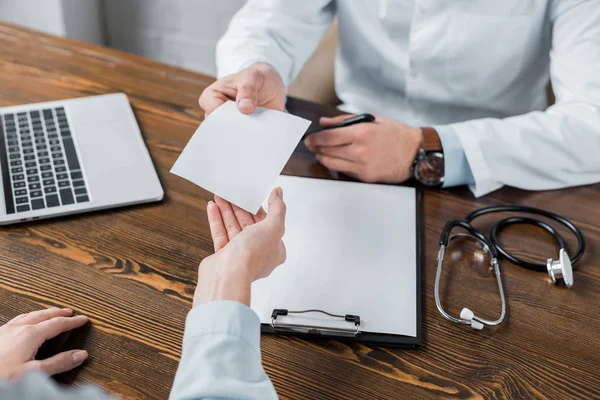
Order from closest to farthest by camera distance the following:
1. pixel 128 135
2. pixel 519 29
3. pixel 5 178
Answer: pixel 5 178 < pixel 128 135 < pixel 519 29

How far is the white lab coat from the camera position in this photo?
0.99m

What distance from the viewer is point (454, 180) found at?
0.97m

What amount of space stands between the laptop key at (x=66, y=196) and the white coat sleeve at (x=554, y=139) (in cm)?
66

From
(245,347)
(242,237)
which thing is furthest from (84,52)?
(245,347)

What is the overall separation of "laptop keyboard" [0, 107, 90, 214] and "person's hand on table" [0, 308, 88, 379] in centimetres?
23

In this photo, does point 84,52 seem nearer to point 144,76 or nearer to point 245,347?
point 144,76

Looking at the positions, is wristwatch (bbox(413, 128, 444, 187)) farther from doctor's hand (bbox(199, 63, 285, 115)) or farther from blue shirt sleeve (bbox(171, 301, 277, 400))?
blue shirt sleeve (bbox(171, 301, 277, 400))

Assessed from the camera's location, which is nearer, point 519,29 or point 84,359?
point 84,359

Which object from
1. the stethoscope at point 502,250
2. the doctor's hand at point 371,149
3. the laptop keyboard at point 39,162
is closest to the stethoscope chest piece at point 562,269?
the stethoscope at point 502,250

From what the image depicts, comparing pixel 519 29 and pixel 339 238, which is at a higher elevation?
pixel 519 29

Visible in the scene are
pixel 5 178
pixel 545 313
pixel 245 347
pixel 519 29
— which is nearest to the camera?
pixel 245 347

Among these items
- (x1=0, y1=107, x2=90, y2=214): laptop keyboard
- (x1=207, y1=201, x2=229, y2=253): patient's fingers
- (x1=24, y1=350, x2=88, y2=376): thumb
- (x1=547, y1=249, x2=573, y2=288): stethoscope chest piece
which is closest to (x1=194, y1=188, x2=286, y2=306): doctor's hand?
(x1=207, y1=201, x2=229, y2=253): patient's fingers

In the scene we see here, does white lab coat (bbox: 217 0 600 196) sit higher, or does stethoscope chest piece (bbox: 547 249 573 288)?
white lab coat (bbox: 217 0 600 196)

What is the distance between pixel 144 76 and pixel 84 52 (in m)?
0.18
